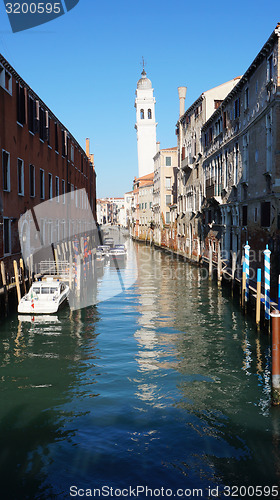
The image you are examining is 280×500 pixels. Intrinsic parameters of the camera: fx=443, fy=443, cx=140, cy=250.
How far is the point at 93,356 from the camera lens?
40.1ft

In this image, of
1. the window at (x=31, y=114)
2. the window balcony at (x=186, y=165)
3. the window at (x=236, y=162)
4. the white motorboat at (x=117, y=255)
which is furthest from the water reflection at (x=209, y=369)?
the window balcony at (x=186, y=165)

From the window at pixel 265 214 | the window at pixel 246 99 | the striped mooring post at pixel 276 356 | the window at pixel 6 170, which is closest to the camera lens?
the striped mooring post at pixel 276 356

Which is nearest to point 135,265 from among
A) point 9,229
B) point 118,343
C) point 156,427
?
point 9,229

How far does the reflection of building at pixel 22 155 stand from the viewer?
18078 millimetres

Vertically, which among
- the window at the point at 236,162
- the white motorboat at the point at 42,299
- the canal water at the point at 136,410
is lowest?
the canal water at the point at 136,410

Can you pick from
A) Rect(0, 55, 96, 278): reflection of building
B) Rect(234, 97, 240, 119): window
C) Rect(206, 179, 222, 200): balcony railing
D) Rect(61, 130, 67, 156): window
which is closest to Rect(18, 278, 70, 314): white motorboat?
Rect(0, 55, 96, 278): reflection of building

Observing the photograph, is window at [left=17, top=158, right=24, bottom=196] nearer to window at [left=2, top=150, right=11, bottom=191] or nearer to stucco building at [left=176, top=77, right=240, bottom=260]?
window at [left=2, top=150, right=11, bottom=191]

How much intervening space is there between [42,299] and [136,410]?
886 centimetres

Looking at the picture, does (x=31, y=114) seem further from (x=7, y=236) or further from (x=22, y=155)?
(x=7, y=236)

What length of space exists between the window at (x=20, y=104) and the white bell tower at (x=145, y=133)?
65711 mm

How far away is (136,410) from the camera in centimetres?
875

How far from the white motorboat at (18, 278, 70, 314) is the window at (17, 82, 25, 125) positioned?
7687 millimetres

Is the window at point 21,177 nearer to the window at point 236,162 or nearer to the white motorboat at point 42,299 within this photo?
the white motorboat at point 42,299

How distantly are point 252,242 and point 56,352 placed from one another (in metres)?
12.2
